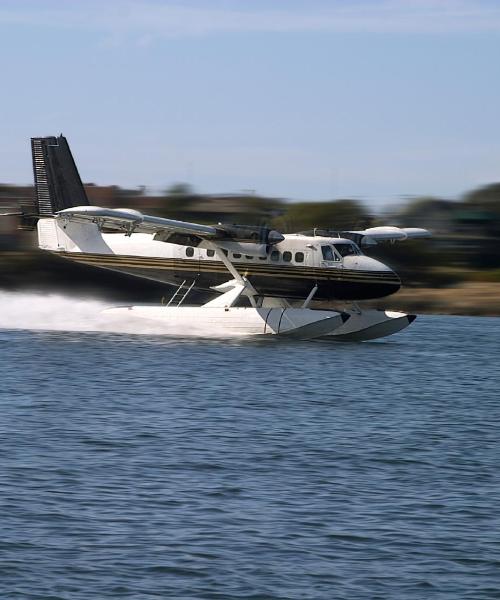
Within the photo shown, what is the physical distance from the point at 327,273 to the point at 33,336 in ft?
31.0

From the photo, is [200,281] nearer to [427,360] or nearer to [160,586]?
[427,360]

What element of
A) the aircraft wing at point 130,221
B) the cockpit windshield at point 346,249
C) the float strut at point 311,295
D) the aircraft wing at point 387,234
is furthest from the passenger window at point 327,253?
the aircraft wing at point 387,234

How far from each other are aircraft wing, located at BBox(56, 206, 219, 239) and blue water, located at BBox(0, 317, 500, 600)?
4.57m

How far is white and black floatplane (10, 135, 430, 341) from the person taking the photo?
108ft

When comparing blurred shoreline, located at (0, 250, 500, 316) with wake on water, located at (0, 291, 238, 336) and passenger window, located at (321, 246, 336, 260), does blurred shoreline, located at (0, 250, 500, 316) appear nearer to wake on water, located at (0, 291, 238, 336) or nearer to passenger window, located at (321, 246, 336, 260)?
wake on water, located at (0, 291, 238, 336)

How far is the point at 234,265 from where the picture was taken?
34.5 m

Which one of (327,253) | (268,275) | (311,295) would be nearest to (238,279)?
(268,275)

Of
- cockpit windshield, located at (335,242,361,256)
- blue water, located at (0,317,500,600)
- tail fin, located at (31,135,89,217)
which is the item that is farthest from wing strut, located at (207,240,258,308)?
blue water, located at (0,317,500,600)

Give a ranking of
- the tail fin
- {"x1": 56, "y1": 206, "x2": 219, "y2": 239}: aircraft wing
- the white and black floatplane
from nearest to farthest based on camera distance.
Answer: {"x1": 56, "y1": 206, "x2": 219, "y2": 239}: aircraft wing < the white and black floatplane < the tail fin

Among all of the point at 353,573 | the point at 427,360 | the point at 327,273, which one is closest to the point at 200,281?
the point at 327,273

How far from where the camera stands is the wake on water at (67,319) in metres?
35.0

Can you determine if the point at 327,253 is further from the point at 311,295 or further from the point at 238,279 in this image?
the point at 238,279

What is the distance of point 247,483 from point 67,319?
23.7m

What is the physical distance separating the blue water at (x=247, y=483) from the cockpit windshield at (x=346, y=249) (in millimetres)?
5794
